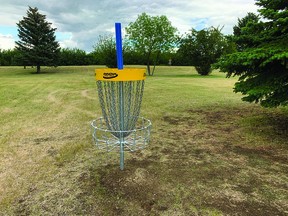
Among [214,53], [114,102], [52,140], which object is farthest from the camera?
[214,53]

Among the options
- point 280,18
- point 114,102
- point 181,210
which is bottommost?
point 181,210

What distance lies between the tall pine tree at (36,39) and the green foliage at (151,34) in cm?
897

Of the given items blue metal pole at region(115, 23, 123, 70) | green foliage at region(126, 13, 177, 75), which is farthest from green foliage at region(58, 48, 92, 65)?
blue metal pole at region(115, 23, 123, 70)

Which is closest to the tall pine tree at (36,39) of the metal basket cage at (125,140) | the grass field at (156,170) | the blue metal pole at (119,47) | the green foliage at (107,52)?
the green foliage at (107,52)

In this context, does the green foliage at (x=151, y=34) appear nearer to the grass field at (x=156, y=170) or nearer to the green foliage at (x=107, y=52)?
the green foliage at (x=107, y=52)

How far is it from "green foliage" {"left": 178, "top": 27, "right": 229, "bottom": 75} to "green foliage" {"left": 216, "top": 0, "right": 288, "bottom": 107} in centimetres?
1968

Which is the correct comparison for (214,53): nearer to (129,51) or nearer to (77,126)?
(129,51)

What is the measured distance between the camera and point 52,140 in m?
4.48

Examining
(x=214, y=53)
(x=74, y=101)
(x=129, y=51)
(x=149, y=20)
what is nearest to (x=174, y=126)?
(x=74, y=101)

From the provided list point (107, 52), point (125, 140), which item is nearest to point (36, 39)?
point (107, 52)

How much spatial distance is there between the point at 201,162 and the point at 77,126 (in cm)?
304

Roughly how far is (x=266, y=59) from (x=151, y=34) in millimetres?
22824

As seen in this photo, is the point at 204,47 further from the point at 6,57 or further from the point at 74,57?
the point at 6,57

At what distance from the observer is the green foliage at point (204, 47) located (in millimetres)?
24391
